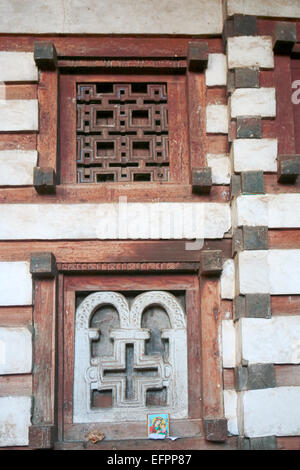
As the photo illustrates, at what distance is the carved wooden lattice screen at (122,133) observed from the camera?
14.0ft

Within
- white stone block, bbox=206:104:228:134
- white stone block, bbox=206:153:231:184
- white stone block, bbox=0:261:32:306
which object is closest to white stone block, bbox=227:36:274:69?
white stone block, bbox=206:104:228:134

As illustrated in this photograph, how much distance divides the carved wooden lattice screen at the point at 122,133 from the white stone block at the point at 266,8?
716 millimetres

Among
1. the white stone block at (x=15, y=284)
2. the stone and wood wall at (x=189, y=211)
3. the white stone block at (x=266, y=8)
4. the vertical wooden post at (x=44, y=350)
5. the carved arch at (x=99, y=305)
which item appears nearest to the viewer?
the vertical wooden post at (x=44, y=350)

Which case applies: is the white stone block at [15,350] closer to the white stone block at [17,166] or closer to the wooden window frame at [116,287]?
the wooden window frame at [116,287]

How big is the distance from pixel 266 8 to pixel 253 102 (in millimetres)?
Result: 728

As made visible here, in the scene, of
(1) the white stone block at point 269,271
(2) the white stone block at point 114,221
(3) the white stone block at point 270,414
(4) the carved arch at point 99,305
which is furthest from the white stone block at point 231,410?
(2) the white stone block at point 114,221

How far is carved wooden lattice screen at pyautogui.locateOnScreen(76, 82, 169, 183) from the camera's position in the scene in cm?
428

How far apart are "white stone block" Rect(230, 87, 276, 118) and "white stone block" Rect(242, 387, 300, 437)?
176 centimetres

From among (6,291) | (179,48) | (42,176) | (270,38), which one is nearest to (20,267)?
(6,291)

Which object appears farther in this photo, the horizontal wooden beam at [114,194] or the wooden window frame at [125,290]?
the horizontal wooden beam at [114,194]

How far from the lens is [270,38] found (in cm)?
434

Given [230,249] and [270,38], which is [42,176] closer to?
[230,249]

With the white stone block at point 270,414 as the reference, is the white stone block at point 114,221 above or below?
above

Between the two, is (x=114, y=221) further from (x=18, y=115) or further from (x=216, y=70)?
(x=216, y=70)
